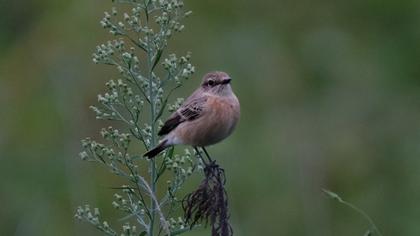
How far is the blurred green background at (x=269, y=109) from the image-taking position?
923cm

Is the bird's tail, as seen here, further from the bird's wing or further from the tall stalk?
the bird's wing

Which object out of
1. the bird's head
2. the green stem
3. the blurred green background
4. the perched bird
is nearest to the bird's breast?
the perched bird

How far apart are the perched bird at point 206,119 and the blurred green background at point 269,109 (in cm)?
163

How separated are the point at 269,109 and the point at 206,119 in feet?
12.2

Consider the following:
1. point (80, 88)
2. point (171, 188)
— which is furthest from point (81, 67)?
point (171, 188)

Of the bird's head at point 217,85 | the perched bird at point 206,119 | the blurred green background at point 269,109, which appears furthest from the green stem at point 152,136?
the blurred green background at point 269,109

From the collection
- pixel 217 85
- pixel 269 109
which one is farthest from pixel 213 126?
pixel 269 109

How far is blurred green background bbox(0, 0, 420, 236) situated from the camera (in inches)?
364

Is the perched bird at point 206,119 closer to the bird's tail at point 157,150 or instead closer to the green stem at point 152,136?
the bird's tail at point 157,150

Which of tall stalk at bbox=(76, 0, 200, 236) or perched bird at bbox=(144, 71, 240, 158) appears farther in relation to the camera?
perched bird at bbox=(144, 71, 240, 158)

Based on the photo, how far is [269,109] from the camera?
10.5 meters

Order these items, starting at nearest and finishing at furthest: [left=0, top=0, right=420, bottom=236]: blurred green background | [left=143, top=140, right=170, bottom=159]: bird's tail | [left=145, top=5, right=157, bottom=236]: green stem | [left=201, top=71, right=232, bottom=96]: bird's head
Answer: [left=145, top=5, right=157, bottom=236]: green stem
[left=143, top=140, right=170, bottom=159]: bird's tail
[left=201, top=71, right=232, bottom=96]: bird's head
[left=0, top=0, right=420, bottom=236]: blurred green background

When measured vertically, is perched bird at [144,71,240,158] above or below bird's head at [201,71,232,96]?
below

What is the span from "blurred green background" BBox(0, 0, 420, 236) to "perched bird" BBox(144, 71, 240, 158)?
1.63 m
